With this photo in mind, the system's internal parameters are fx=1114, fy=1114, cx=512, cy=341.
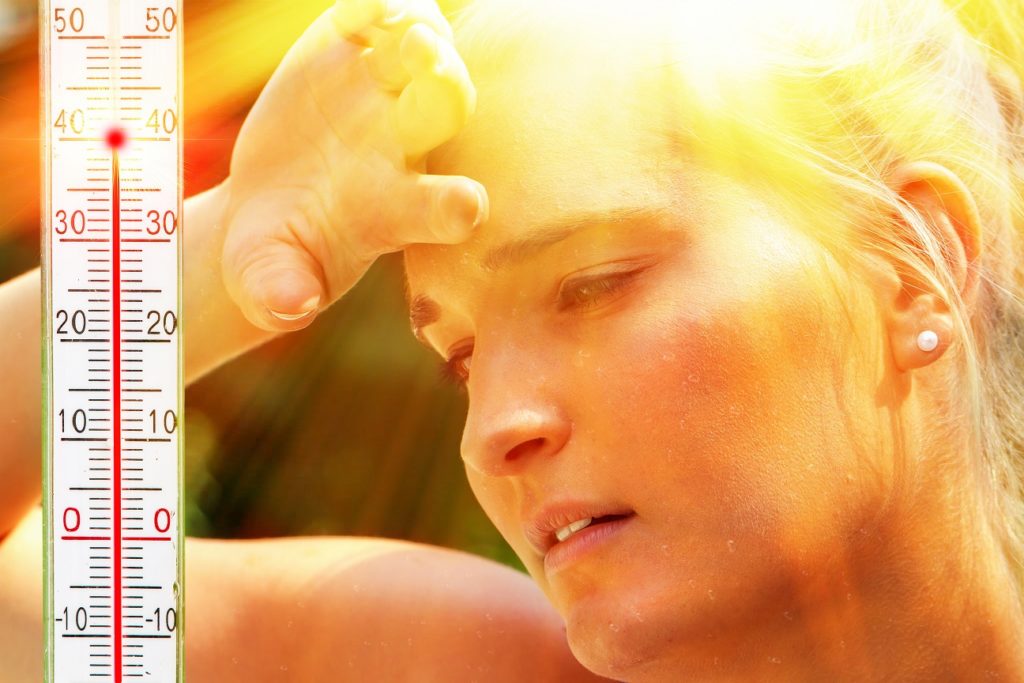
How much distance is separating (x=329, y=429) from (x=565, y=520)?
361 millimetres

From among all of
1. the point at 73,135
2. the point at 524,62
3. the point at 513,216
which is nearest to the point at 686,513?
the point at 513,216

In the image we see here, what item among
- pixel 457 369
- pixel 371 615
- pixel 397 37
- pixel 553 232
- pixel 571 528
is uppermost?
pixel 397 37

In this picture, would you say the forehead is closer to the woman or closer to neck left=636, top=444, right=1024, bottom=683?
the woman

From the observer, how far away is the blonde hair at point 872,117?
807 mm

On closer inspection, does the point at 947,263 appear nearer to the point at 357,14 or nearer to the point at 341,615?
the point at 357,14

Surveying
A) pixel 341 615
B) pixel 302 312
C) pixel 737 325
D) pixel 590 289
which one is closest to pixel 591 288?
pixel 590 289

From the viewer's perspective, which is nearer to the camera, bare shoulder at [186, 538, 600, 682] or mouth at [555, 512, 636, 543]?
mouth at [555, 512, 636, 543]

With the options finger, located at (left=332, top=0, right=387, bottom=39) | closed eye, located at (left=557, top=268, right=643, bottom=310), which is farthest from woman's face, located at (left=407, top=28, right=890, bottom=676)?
finger, located at (left=332, top=0, right=387, bottom=39)

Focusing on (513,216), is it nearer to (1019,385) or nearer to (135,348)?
(135,348)

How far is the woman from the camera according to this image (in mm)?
769

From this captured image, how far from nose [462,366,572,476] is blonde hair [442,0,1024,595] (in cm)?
21

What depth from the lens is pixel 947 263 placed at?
816 millimetres

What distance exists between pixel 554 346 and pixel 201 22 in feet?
1.33

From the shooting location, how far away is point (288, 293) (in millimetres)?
803
